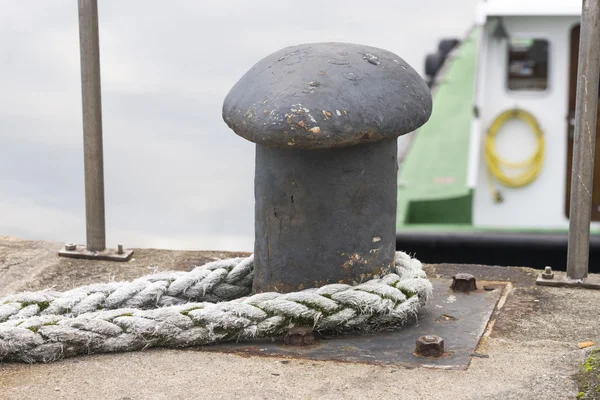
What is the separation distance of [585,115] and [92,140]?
159 centimetres

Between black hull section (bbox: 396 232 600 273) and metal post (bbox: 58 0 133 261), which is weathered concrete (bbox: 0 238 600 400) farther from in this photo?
black hull section (bbox: 396 232 600 273)

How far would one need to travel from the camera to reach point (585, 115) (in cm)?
310

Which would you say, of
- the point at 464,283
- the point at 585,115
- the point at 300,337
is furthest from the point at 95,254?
the point at 585,115

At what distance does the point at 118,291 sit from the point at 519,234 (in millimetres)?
4429

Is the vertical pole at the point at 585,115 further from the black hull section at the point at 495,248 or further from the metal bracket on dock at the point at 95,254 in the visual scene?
the black hull section at the point at 495,248

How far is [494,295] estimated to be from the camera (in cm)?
306

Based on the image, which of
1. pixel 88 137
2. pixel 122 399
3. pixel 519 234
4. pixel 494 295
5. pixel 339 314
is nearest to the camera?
pixel 122 399

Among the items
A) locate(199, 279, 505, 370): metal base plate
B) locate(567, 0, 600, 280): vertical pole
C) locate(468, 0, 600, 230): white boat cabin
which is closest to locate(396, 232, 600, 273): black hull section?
locate(468, 0, 600, 230): white boat cabin

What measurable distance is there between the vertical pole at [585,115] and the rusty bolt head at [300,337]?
0.99 metres

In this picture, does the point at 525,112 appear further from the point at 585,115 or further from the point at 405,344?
the point at 405,344

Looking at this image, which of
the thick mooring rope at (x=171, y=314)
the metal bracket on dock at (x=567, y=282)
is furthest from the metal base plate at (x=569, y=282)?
the thick mooring rope at (x=171, y=314)

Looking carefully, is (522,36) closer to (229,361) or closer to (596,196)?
(596,196)

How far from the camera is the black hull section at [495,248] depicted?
6.68m

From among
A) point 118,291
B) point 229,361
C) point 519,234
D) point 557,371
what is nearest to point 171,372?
point 229,361
